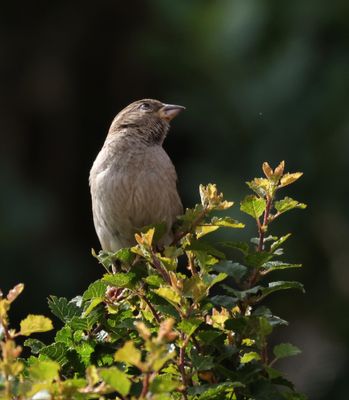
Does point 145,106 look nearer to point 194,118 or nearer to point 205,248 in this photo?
point 205,248

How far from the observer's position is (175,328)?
3271 mm

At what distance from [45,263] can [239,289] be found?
855 centimetres

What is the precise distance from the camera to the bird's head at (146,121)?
588 centimetres

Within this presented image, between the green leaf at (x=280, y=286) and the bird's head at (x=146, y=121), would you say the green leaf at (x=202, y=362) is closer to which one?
the green leaf at (x=280, y=286)

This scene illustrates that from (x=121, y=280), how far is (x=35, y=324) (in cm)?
57

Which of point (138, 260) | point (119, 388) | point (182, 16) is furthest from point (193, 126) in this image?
point (119, 388)

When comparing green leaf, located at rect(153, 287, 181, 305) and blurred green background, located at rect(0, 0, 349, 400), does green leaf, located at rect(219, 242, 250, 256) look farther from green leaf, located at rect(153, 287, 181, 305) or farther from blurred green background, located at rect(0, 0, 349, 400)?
blurred green background, located at rect(0, 0, 349, 400)

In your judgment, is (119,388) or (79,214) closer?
(119,388)

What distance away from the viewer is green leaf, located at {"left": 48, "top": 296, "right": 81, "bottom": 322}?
11.7ft

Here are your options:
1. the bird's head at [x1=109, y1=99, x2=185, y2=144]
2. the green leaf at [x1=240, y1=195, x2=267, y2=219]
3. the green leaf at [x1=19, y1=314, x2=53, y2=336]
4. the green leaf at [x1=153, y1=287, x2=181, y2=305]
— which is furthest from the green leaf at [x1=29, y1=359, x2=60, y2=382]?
the bird's head at [x1=109, y1=99, x2=185, y2=144]

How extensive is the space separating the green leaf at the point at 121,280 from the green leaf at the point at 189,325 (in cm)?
36

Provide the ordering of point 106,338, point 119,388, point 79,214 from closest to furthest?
point 119,388
point 106,338
point 79,214

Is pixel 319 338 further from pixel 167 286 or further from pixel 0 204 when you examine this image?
pixel 167 286

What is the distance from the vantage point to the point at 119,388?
2777mm
